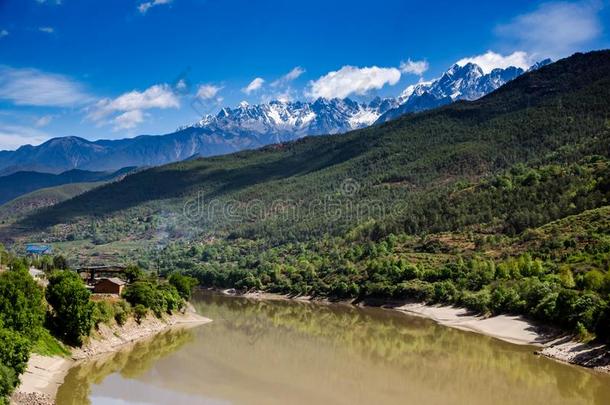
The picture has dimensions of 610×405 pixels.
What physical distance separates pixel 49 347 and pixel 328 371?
79.6ft

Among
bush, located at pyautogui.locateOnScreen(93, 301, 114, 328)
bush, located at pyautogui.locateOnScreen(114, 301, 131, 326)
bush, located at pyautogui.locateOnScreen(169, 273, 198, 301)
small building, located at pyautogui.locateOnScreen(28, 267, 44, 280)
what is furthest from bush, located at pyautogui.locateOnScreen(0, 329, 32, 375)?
bush, located at pyautogui.locateOnScreen(169, 273, 198, 301)

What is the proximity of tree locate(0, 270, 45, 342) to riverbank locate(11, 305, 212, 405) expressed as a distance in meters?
2.79

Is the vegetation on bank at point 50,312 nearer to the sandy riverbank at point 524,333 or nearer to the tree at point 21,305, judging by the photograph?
the tree at point 21,305

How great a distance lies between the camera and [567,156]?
16500cm

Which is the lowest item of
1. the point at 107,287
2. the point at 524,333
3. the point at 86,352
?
the point at 524,333

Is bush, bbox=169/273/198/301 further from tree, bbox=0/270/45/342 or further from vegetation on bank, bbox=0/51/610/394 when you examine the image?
tree, bbox=0/270/45/342

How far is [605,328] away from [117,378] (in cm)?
4422

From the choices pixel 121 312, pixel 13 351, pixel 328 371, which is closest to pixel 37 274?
pixel 121 312

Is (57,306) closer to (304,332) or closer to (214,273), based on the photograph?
(304,332)

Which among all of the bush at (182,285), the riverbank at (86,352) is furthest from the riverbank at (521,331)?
the riverbank at (86,352)

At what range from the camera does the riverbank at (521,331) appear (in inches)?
2271

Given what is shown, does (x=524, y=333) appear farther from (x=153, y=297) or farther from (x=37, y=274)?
(x=37, y=274)

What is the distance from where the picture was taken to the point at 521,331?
74500 millimetres

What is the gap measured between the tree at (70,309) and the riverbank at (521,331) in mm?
44907
